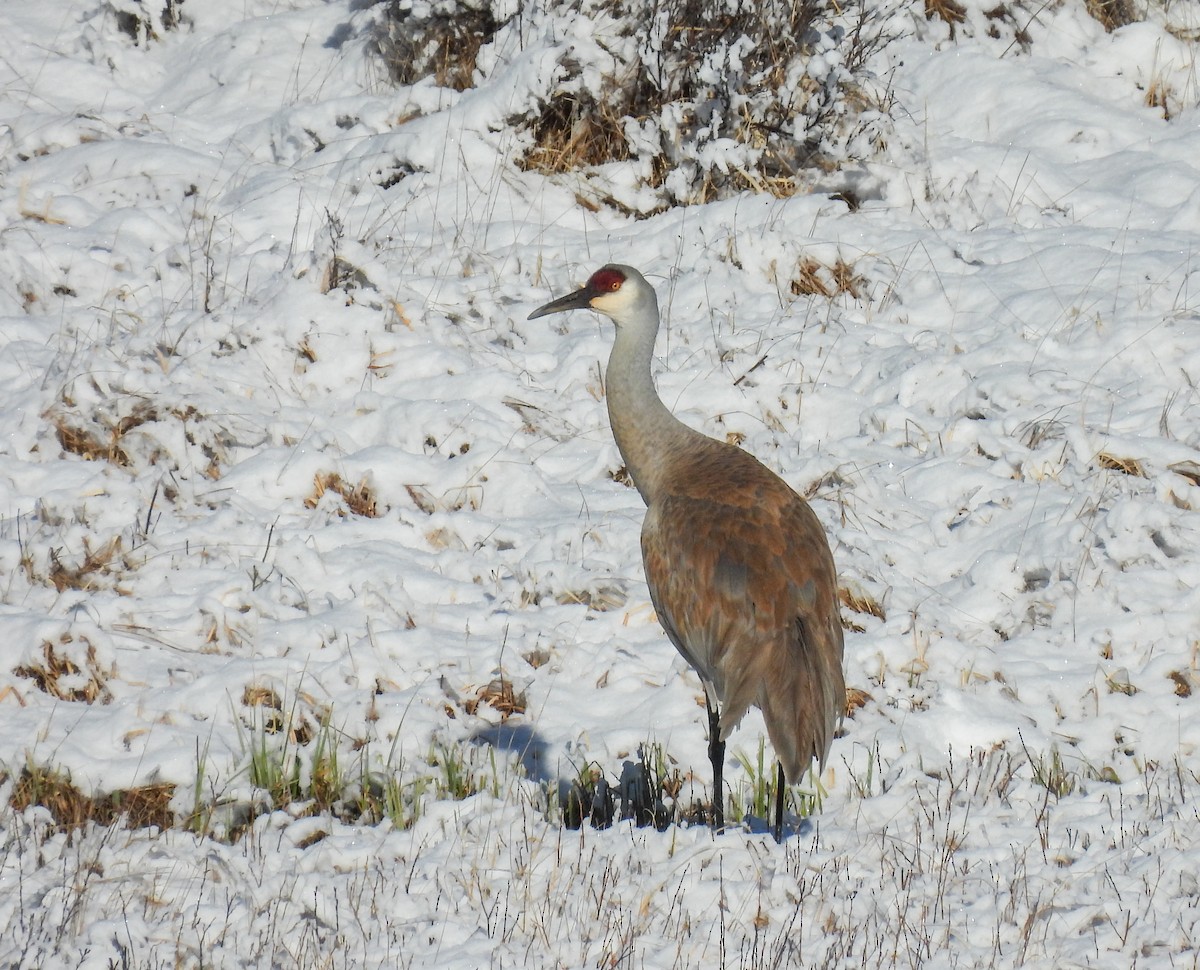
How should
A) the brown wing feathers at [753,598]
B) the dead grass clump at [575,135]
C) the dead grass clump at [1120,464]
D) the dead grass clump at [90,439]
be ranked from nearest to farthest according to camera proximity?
the brown wing feathers at [753,598]
the dead grass clump at [90,439]
the dead grass clump at [1120,464]
the dead grass clump at [575,135]

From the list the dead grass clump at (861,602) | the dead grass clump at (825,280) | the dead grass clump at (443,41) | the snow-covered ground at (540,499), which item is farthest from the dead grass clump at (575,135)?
the dead grass clump at (861,602)

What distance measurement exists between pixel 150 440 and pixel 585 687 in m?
2.44

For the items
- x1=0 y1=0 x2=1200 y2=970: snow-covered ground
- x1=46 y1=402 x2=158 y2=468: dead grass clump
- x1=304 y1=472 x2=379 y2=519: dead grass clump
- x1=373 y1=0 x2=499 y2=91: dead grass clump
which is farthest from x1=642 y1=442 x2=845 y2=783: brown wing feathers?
x1=373 y1=0 x2=499 y2=91: dead grass clump

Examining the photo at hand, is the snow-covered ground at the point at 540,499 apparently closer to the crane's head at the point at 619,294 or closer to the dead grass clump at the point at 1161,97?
the dead grass clump at the point at 1161,97

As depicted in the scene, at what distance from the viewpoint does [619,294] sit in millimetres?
5684

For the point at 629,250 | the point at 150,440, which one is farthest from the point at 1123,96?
the point at 150,440

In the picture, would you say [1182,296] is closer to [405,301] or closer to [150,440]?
[405,301]

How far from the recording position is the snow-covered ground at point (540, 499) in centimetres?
419

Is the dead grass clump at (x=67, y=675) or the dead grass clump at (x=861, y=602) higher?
the dead grass clump at (x=861, y=602)

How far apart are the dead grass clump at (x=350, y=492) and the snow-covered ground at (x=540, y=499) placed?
3 cm

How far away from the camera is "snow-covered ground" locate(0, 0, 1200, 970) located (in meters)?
4.19

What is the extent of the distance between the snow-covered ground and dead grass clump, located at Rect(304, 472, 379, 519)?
0.03 m

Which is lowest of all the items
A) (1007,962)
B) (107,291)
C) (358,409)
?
(1007,962)

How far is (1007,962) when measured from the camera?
150 inches
